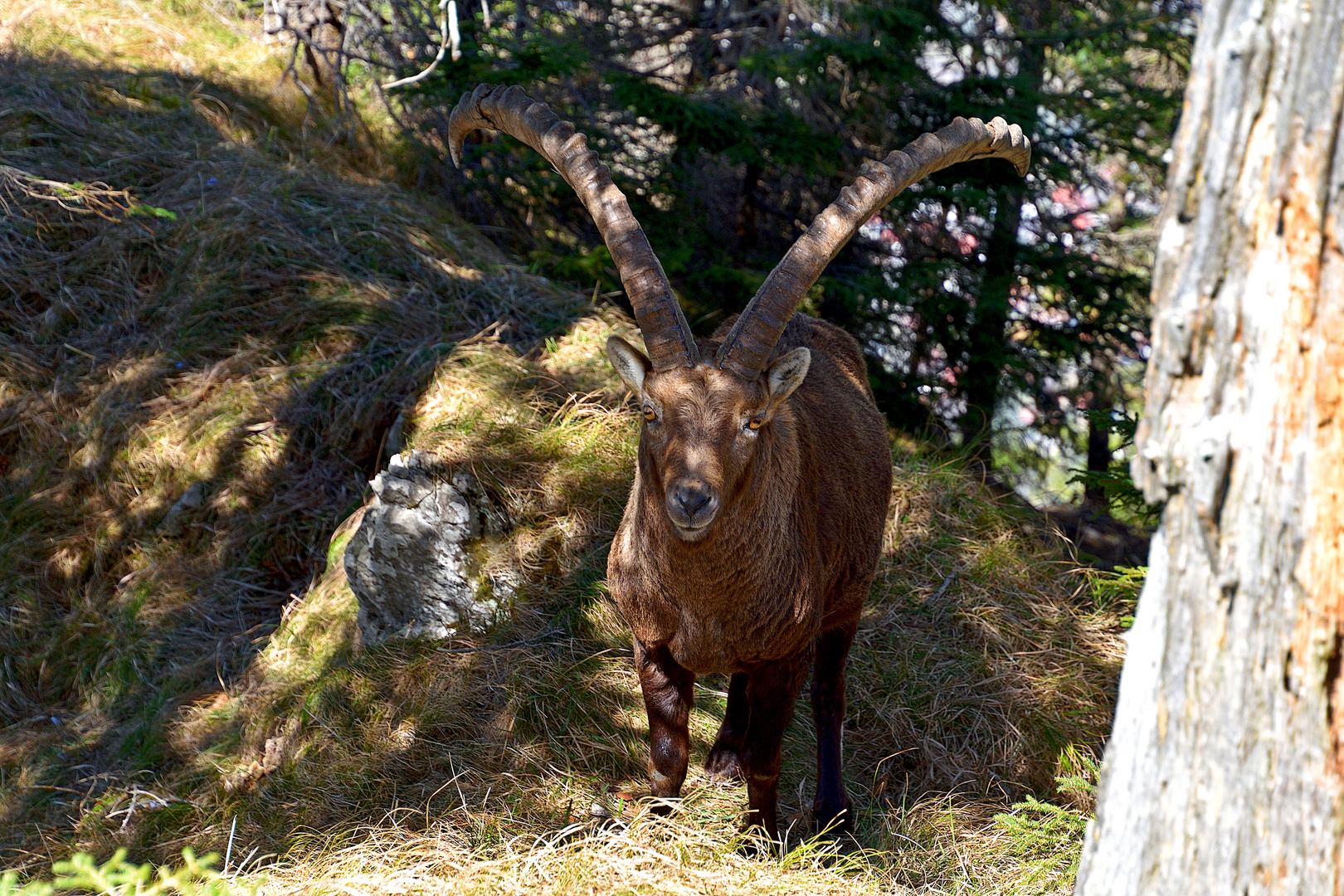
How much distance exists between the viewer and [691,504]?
3547mm

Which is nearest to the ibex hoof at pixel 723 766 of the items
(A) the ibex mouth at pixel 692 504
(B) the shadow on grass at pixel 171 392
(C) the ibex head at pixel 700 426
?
(C) the ibex head at pixel 700 426

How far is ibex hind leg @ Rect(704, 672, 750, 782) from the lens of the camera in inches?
198

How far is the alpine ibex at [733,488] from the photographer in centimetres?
390

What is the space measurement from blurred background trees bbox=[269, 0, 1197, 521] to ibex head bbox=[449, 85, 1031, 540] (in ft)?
11.2

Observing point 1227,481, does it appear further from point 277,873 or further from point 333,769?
point 333,769

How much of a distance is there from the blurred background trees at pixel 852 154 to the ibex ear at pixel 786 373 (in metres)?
3.80

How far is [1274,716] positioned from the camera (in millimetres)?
1988

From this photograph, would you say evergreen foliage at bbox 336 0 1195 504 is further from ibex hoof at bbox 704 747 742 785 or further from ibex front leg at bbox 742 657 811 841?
ibex front leg at bbox 742 657 811 841

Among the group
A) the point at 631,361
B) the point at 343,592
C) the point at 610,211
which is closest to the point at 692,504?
the point at 631,361

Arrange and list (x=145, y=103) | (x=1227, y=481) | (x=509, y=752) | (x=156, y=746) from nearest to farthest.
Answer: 1. (x=1227, y=481)
2. (x=509, y=752)
3. (x=156, y=746)
4. (x=145, y=103)

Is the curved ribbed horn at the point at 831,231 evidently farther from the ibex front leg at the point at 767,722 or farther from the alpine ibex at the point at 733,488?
the ibex front leg at the point at 767,722

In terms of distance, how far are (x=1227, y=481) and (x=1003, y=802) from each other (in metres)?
3.65

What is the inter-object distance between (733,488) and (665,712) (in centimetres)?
112

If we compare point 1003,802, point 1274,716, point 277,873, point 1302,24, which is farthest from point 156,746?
point 1302,24
